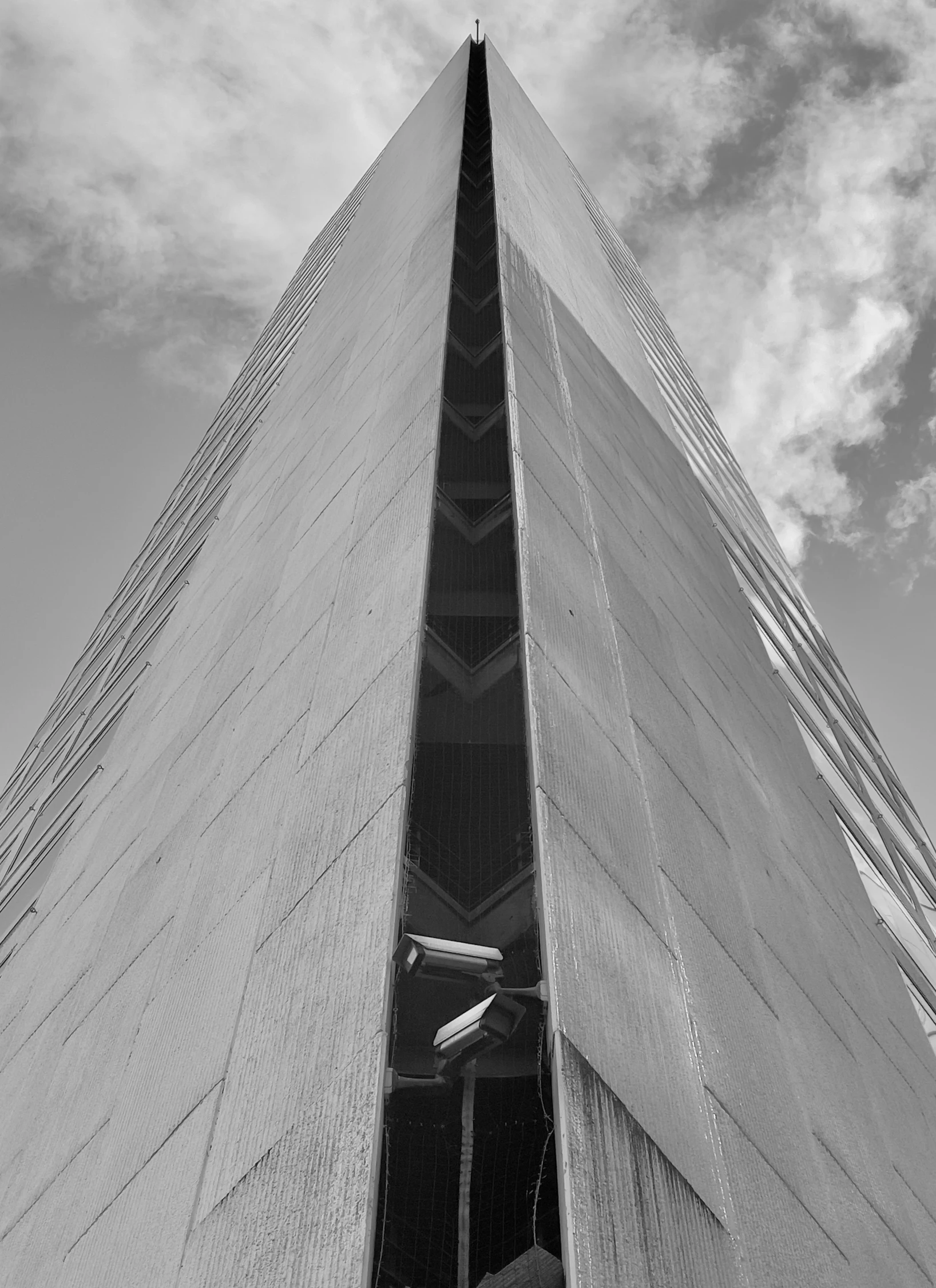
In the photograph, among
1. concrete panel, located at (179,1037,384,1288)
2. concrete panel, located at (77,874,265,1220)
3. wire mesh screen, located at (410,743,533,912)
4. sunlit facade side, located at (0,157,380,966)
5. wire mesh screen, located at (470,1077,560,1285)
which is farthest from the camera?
sunlit facade side, located at (0,157,380,966)

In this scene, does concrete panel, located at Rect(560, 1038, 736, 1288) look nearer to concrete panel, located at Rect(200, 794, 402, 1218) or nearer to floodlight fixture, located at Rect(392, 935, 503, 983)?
floodlight fixture, located at Rect(392, 935, 503, 983)

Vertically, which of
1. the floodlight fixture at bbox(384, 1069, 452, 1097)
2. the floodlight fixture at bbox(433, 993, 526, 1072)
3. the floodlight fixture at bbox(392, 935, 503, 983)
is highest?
the floodlight fixture at bbox(392, 935, 503, 983)

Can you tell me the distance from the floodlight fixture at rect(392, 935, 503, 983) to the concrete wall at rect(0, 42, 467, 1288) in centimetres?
9

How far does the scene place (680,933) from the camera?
541cm

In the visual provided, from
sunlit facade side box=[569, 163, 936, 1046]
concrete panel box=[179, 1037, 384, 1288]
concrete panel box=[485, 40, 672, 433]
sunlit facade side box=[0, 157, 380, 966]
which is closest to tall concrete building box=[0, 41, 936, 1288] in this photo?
concrete panel box=[179, 1037, 384, 1288]

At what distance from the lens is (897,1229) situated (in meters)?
5.98

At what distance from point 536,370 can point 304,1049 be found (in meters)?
6.05

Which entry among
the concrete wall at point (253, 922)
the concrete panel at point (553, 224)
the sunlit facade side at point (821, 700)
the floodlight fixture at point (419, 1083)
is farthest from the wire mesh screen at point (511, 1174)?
the concrete panel at point (553, 224)

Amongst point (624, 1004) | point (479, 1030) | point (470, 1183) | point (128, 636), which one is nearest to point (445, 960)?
point (479, 1030)

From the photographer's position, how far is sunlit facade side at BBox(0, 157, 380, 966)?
14.0 m

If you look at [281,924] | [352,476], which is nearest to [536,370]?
[352,476]

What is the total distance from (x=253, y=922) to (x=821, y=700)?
13.0 metres

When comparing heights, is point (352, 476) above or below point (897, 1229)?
above

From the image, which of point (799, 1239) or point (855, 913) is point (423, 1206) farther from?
point (855, 913)
